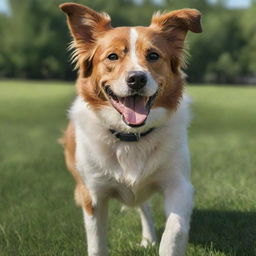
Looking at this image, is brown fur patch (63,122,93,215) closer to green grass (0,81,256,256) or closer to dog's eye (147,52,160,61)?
green grass (0,81,256,256)

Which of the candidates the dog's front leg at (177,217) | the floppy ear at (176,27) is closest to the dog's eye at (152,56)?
the floppy ear at (176,27)

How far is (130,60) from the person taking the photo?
3906 millimetres

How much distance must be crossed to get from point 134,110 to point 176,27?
97cm

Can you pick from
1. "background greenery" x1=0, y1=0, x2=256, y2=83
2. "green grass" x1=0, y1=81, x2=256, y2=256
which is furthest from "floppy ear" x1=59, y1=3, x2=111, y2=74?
"background greenery" x1=0, y1=0, x2=256, y2=83

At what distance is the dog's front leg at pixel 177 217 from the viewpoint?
353cm

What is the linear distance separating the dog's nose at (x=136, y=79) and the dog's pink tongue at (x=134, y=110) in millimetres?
173

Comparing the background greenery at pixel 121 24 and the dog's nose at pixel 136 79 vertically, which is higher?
the dog's nose at pixel 136 79

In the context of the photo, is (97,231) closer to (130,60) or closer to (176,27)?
(130,60)

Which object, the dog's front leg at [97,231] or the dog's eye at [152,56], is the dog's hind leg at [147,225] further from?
the dog's eye at [152,56]

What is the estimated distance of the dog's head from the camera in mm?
3807

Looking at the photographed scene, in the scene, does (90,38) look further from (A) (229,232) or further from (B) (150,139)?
(A) (229,232)

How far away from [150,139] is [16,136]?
10128 millimetres

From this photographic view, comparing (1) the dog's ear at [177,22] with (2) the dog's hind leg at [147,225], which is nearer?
(1) the dog's ear at [177,22]

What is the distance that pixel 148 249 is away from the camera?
4.09m
